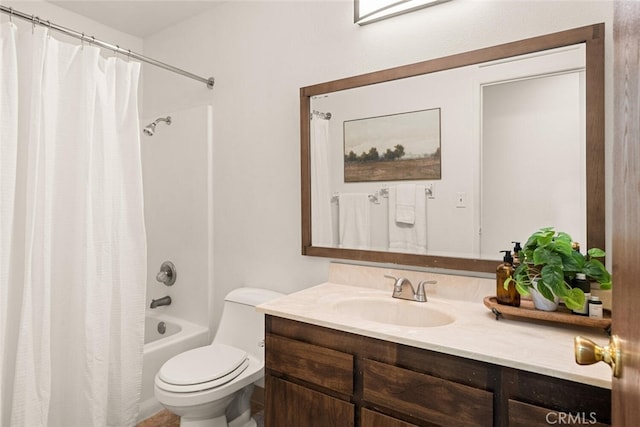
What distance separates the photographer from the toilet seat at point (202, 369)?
155cm

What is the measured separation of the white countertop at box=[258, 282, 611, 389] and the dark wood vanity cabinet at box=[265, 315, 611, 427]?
0.04 m

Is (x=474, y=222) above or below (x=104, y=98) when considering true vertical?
below

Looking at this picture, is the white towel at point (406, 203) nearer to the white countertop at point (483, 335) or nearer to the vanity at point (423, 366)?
the vanity at point (423, 366)

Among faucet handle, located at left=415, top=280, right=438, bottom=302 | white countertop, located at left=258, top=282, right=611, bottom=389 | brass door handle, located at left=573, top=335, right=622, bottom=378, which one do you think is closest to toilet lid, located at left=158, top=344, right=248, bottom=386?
white countertop, located at left=258, top=282, right=611, bottom=389

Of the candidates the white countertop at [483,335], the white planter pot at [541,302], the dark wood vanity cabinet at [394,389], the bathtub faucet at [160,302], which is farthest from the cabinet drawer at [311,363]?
the bathtub faucet at [160,302]

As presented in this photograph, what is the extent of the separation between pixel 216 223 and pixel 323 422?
1479 millimetres

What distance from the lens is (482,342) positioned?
1.07 metres

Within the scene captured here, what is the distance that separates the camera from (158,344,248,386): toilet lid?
158 centimetres

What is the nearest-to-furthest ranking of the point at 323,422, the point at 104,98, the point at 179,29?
the point at 323,422
the point at 104,98
the point at 179,29

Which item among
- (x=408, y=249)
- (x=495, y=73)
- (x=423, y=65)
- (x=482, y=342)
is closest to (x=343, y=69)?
(x=423, y=65)

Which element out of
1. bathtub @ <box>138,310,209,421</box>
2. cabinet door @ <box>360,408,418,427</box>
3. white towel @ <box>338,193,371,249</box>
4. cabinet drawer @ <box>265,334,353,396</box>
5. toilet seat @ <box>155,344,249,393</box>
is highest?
white towel @ <box>338,193,371,249</box>

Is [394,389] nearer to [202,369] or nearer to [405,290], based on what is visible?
[405,290]

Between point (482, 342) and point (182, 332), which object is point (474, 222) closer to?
point (482, 342)

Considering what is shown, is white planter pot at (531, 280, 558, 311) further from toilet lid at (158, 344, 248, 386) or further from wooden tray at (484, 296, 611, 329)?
toilet lid at (158, 344, 248, 386)
